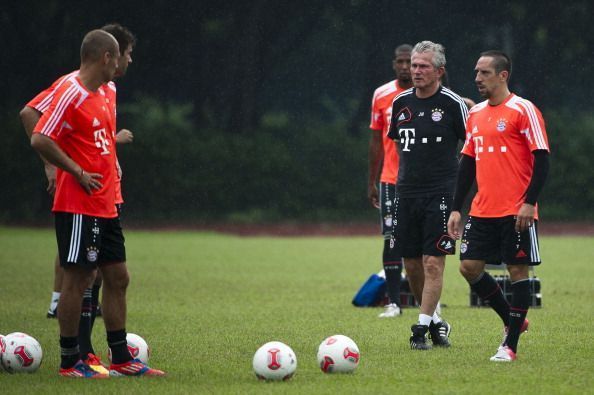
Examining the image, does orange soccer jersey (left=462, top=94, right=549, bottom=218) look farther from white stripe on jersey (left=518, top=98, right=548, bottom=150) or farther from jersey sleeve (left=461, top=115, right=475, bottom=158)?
jersey sleeve (left=461, top=115, right=475, bottom=158)

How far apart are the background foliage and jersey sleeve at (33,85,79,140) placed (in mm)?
24175

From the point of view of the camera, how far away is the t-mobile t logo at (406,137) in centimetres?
983

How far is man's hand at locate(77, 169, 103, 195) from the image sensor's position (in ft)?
24.7

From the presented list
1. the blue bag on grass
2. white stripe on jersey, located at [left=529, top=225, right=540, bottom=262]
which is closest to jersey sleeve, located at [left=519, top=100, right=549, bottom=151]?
white stripe on jersey, located at [left=529, top=225, right=540, bottom=262]

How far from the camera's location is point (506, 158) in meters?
8.70

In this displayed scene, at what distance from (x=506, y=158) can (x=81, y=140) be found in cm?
314

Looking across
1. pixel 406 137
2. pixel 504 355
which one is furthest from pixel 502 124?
pixel 504 355

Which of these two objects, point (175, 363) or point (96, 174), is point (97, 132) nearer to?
point (96, 174)

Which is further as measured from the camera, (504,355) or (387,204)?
(387,204)

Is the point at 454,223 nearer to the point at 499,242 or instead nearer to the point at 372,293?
the point at 499,242

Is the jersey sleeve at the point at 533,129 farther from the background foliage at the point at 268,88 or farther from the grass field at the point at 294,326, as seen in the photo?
the background foliage at the point at 268,88

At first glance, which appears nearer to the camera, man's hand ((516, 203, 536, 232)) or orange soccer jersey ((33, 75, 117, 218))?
orange soccer jersey ((33, 75, 117, 218))

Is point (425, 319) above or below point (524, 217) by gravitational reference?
below

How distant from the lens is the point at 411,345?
938 cm
